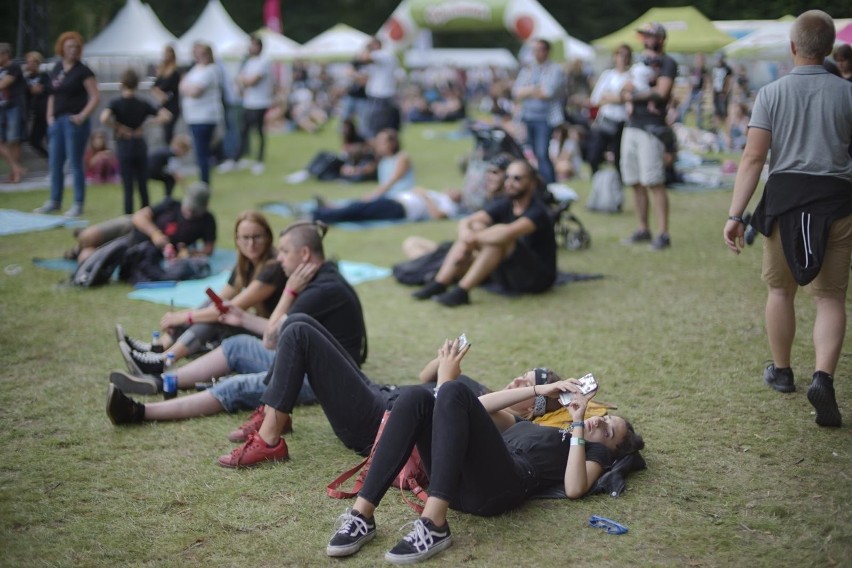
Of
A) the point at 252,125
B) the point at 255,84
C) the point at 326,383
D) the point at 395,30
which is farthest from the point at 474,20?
the point at 326,383

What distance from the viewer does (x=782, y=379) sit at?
4.80 m

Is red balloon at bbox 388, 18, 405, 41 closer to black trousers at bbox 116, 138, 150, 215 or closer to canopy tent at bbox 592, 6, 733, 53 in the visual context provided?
canopy tent at bbox 592, 6, 733, 53

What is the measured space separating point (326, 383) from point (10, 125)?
32.5ft

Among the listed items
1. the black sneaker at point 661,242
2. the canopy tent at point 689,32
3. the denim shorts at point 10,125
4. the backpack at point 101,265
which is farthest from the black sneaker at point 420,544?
the denim shorts at point 10,125

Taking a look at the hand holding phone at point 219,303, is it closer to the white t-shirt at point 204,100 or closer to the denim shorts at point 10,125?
the white t-shirt at point 204,100

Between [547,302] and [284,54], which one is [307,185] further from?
[284,54]

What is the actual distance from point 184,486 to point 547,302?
3.84 metres

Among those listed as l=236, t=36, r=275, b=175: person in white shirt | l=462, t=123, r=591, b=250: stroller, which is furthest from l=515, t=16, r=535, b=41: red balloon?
l=462, t=123, r=591, b=250: stroller

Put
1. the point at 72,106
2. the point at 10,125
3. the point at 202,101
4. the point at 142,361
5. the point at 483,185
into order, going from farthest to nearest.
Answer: the point at 10,125 → the point at 202,101 → the point at 483,185 → the point at 72,106 → the point at 142,361

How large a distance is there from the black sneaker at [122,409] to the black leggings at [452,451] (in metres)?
1.72

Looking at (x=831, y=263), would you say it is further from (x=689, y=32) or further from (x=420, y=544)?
(x=689, y=32)

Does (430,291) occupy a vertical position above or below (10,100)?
below

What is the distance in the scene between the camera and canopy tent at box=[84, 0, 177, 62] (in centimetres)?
1984

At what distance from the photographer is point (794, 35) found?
4.24 m
